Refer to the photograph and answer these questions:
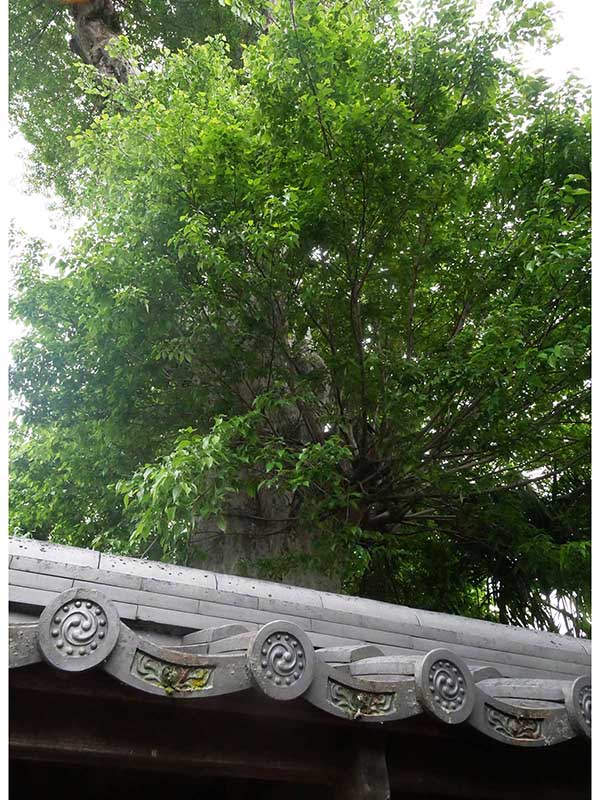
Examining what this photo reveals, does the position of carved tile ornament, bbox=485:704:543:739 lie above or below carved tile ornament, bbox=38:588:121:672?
below

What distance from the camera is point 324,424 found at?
6875 mm

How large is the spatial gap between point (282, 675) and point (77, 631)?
1.92ft

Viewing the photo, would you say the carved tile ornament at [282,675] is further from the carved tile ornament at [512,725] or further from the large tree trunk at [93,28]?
the large tree trunk at [93,28]

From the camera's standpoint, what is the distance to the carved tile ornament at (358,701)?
2.14 meters

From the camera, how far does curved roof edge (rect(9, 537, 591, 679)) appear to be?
8.78ft

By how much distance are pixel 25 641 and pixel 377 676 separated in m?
1.17

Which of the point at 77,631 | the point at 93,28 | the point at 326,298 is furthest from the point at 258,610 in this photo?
the point at 93,28

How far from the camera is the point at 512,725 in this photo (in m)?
2.33

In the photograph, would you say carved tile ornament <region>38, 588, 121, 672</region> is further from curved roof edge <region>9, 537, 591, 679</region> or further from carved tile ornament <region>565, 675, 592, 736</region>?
carved tile ornament <region>565, 675, 592, 736</region>

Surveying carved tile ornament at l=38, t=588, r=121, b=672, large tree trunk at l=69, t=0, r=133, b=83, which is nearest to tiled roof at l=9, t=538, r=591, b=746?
carved tile ornament at l=38, t=588, r=121, b=672

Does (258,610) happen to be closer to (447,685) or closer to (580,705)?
(447,685)

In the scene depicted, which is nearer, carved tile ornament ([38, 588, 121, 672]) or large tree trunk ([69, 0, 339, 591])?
carved tile ornament ([38, 588, 121, 672])

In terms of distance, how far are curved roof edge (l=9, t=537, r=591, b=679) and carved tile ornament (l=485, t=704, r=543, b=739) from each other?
86cm
